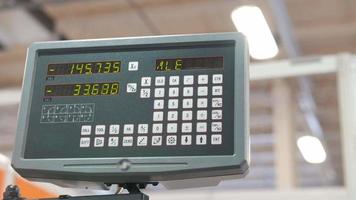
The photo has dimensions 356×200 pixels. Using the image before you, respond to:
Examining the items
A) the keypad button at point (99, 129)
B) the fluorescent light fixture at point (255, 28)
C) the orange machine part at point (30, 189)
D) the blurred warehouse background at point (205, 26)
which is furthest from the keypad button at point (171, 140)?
the blurred warehouse background at point (205, 26)

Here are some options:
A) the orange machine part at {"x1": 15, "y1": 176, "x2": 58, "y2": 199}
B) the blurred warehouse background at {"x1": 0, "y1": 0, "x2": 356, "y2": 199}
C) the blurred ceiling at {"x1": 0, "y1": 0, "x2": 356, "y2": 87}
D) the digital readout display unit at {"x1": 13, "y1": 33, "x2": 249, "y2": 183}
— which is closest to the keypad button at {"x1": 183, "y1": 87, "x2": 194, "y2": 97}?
the digital readout display unit at {"x1": 13, "y1": 33, "x2": 249, "y2": 183}

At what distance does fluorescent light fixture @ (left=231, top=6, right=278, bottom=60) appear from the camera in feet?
9.45

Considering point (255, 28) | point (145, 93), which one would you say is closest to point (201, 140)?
point (145, 93)

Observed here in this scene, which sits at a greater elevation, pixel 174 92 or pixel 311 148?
pixel 311 148

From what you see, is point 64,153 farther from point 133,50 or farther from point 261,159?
point 261,159

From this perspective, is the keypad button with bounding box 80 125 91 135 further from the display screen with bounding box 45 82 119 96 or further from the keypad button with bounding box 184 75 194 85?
the keypad button with bounding box 184 75 194 85

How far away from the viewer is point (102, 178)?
751mm

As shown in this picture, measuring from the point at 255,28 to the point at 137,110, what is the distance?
2.35 metres

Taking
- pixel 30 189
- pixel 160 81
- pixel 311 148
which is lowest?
pixel 30 189

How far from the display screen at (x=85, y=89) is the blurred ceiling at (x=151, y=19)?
10.2ft

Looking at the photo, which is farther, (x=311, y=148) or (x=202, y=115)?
(x=311, y=148)

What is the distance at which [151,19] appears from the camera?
14.1ft

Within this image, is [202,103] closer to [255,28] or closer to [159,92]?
[159,92]

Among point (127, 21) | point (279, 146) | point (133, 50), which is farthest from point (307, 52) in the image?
point (133, 50)
